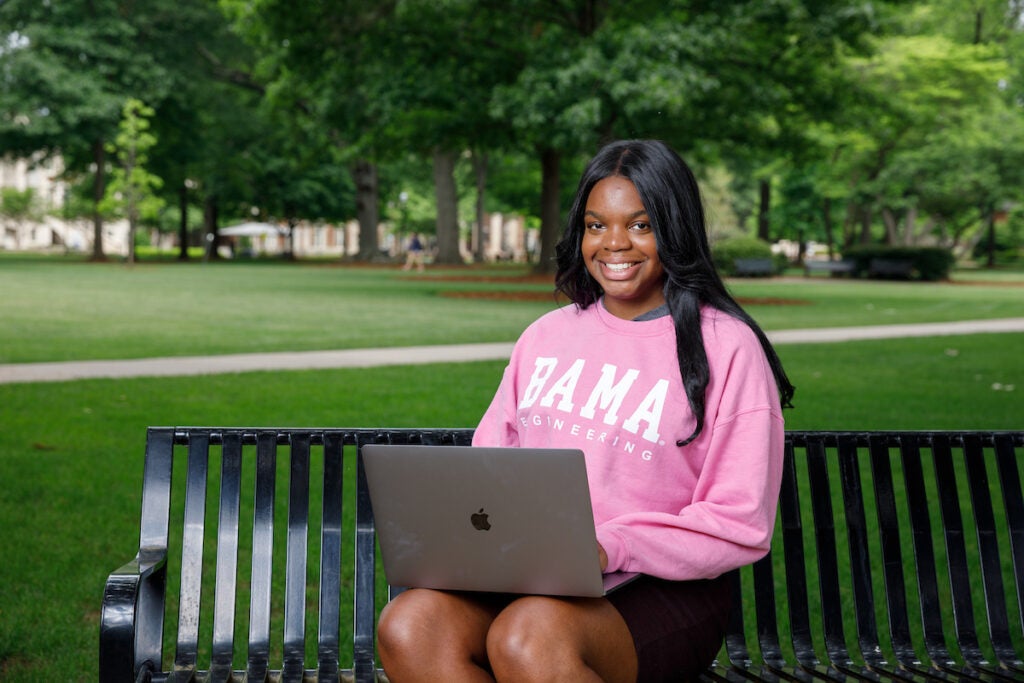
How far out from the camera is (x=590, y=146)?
23969 mm

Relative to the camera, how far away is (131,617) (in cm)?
256

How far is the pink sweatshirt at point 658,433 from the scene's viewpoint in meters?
2.50

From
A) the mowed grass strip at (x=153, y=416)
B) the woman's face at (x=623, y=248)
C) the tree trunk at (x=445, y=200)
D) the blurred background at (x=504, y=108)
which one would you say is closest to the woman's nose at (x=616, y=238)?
the woman's face at (x=623, y=248)

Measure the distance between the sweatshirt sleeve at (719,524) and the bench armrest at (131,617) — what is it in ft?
3.39

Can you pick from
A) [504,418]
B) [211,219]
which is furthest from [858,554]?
[211,219]

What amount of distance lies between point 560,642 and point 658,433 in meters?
0.55

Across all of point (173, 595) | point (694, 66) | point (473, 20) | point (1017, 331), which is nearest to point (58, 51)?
point (473, 20)

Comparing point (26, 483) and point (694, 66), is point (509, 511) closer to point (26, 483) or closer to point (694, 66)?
point (26, 483)

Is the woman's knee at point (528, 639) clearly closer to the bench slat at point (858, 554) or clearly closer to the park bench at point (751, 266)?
the bench slat at point (858, 554)

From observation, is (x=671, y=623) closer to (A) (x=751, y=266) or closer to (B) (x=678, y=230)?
(B) (x=678, y=230)

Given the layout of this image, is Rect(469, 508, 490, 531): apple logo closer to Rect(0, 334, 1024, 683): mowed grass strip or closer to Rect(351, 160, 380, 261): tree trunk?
Rect(0, 334, 1024, 683): mowed grass strip

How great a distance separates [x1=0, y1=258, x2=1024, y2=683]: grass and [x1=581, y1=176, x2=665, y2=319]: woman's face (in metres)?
2.45

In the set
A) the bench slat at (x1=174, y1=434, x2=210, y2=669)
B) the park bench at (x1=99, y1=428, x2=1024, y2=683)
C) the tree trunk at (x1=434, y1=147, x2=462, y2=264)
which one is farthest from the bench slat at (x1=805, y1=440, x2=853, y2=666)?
the tree trunk at (x1=434, y1=147, x2=462, y2=264)

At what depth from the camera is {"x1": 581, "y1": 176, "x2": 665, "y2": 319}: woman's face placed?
2758 millimetres
